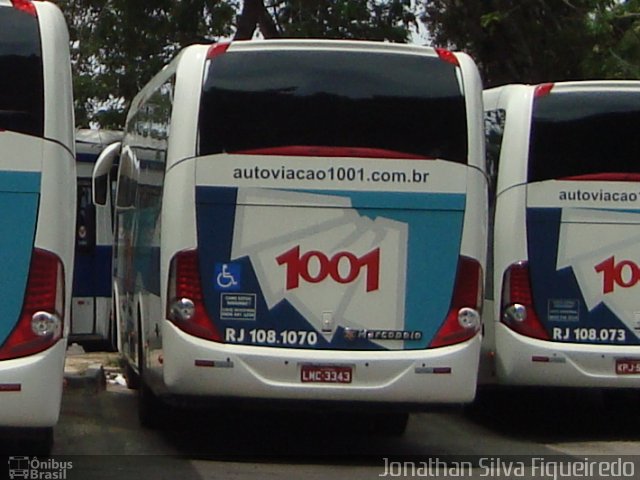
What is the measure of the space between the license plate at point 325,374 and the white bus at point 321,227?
0.01 metres

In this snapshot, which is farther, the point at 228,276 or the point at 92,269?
the point at 92,269

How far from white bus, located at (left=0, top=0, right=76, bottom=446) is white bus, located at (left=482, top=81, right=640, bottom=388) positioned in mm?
4803

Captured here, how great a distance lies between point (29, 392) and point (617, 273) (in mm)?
5851

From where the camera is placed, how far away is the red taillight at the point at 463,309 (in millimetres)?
9844

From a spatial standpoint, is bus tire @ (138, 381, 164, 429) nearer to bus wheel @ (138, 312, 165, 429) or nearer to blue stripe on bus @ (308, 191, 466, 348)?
bus wheel @ (138, 312, 165, 429)

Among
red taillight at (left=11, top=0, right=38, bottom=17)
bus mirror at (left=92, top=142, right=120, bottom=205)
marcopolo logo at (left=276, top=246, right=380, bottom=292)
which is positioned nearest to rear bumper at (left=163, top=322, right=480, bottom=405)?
marcopolo logo at (left=276, top=246, right=380, bottom=292)

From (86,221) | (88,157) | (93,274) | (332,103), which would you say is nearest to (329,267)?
Result: (332,103)

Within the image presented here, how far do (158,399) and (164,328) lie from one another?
160cm

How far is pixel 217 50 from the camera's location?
991 cm

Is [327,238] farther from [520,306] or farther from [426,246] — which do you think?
[520,306]

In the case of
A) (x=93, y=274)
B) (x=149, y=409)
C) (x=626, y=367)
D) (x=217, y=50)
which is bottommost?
(x=93, y=274)

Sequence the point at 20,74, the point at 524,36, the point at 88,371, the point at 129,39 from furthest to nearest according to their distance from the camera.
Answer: the point at 524,36
the point at 129,39
the point at 88,371
the point at 20,74

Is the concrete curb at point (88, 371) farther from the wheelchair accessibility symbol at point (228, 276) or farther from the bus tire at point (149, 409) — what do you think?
the wheelchair accessibility symbol at point (228, 276)

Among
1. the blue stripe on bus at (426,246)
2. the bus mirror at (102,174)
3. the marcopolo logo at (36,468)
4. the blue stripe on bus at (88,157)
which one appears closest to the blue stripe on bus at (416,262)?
the blue stripe on bus at (426,246)
